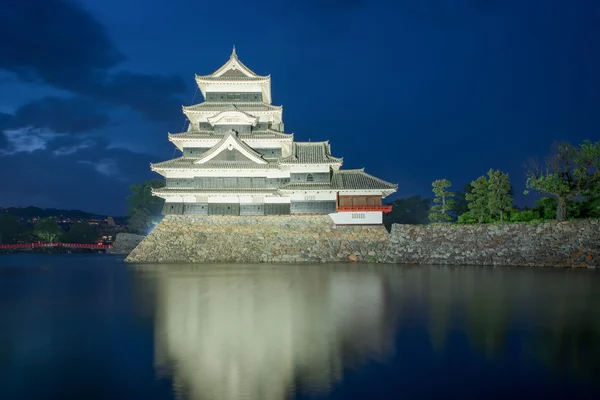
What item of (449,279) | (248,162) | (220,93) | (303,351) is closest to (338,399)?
(303,351)

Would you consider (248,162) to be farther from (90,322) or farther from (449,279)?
(90,322)

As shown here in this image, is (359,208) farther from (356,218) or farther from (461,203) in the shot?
(461,203)

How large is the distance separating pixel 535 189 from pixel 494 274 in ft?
26.2

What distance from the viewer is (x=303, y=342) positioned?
26.5ft

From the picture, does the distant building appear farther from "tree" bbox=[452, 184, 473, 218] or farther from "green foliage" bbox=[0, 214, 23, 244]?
"green foliage" bbox=[0, 214, 23, 244]

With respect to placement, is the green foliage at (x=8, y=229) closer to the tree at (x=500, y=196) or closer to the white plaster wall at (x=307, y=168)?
the white plaster wall at (x=307, y=168)

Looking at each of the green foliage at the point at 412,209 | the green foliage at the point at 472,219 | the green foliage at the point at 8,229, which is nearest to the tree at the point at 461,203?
the green foliage at the point at 412,209

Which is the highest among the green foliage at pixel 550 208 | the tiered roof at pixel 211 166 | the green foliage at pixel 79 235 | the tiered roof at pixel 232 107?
the tiered roof at pixel 232 107

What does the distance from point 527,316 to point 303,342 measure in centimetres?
580

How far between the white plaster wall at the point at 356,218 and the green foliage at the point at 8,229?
4666cm

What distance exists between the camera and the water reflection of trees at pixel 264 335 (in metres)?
6.14

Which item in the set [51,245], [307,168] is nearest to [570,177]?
[307,168]

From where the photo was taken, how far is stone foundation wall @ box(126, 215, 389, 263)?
27453 mm

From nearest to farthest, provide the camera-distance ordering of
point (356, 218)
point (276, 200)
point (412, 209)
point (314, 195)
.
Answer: point (356, 218) < point (314, 195) < point (276, 200) < point (412, 209)
